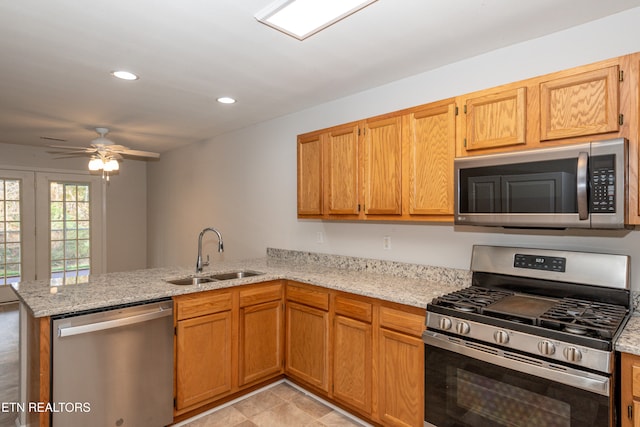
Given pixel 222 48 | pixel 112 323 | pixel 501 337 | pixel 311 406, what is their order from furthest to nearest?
pixel 311 406, pixel 222 48, pixel 112 323, pixel 501 337

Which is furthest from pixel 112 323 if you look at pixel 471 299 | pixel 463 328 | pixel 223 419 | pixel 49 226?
pixel 49 226

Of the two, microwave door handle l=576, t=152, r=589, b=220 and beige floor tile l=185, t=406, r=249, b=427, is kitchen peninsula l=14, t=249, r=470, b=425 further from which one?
microwave door handle l=576, t=152, r=589, b=220

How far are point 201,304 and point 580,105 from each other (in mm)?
2480

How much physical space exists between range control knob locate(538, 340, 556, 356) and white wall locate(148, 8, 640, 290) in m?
0.72

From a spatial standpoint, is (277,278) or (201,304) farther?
(277,278)

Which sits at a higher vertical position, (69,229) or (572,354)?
(69,229)

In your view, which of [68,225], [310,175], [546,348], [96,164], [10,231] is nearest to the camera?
[546,348]

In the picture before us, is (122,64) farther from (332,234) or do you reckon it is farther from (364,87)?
(332,234)

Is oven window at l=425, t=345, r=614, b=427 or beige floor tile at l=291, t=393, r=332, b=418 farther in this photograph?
beige floor tile at l=291, t=393, r=332, b=418

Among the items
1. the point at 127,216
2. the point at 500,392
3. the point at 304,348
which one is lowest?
the point at 304,348

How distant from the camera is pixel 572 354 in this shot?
57.3 inches

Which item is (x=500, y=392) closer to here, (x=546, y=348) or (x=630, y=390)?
(x=546, y=348)

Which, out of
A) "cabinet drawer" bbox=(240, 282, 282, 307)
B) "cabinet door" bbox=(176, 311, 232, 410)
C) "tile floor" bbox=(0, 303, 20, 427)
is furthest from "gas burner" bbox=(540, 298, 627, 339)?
"tile floor" bbox=(0, 303, 20, 427)

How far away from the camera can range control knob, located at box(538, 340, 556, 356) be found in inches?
59.5
